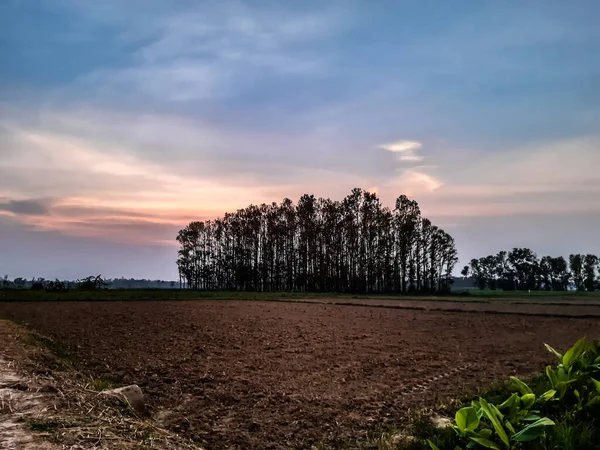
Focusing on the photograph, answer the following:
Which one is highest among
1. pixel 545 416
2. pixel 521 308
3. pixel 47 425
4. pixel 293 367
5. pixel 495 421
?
pixel 495 421

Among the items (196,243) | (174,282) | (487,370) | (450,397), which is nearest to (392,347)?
(487,370)

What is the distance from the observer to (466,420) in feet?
9.93

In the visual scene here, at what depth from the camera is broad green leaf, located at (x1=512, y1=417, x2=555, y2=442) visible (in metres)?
2.75

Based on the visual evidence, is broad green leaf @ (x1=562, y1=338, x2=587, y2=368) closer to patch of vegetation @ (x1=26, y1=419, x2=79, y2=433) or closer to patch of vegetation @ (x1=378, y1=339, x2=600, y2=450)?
patch of vegetation @ (x1=378, y1=339, x2=600, y2=450)

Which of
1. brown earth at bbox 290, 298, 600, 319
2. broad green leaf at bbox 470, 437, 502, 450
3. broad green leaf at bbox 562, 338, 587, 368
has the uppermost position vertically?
broad green leaf at bbox 562, 338, 587, 368

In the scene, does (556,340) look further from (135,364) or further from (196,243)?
(196,243)

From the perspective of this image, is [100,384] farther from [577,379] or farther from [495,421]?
[577,379]

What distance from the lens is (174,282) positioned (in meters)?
117

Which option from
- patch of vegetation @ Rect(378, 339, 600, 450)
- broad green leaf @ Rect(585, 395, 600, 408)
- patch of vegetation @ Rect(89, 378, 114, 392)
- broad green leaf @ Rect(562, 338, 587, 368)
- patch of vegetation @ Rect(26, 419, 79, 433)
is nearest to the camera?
patch of vegetation @ Rect(378, 339, 600, 450)

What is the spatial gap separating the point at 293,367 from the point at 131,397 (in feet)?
14.8

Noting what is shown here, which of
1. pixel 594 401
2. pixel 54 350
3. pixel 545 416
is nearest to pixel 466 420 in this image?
pixel 545 416

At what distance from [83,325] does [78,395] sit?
48.6 ft

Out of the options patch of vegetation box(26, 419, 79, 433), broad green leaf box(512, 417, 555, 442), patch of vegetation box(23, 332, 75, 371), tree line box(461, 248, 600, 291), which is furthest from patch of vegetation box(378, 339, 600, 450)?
tree line box(461, 248, 600, 291)

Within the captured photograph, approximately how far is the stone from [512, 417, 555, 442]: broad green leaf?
17.5 feet
